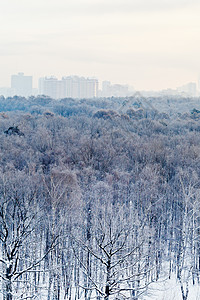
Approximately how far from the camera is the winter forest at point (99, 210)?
8.20 meters

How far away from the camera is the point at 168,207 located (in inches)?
661

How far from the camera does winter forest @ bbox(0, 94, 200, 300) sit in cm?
820

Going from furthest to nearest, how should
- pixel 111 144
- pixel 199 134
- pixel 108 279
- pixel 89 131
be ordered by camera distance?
pixel 89 131
pixel 199 134
pixel 111 144
pixel 108 279

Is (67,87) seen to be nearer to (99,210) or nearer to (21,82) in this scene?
(21,82)

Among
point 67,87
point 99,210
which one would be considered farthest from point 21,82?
point 99,210

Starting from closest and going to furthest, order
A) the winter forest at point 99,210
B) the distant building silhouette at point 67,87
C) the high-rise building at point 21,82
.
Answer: the winter forest at point 99,210
the distant building silhouette at point 67,87
the high-rise building at point 21,82

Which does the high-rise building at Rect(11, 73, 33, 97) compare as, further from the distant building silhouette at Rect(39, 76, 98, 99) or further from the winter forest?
the winter forest

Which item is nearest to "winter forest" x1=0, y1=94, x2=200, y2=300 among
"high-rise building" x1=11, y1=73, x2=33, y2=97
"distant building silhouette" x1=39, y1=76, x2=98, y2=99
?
"distant building silhouette" x1=39, y1=76, x2=98, y2=99

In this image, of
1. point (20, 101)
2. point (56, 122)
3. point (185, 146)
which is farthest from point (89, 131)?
point (20, 101)

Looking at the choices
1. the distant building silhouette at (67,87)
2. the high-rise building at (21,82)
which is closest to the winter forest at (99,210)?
the distant building silhouette at (67,87)

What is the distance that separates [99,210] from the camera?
13.3m

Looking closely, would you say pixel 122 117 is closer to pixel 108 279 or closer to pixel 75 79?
pixel 108 279

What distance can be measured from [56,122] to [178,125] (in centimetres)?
1289

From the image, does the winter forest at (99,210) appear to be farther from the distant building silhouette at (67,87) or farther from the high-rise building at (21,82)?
the high-rise building at (21,82)
